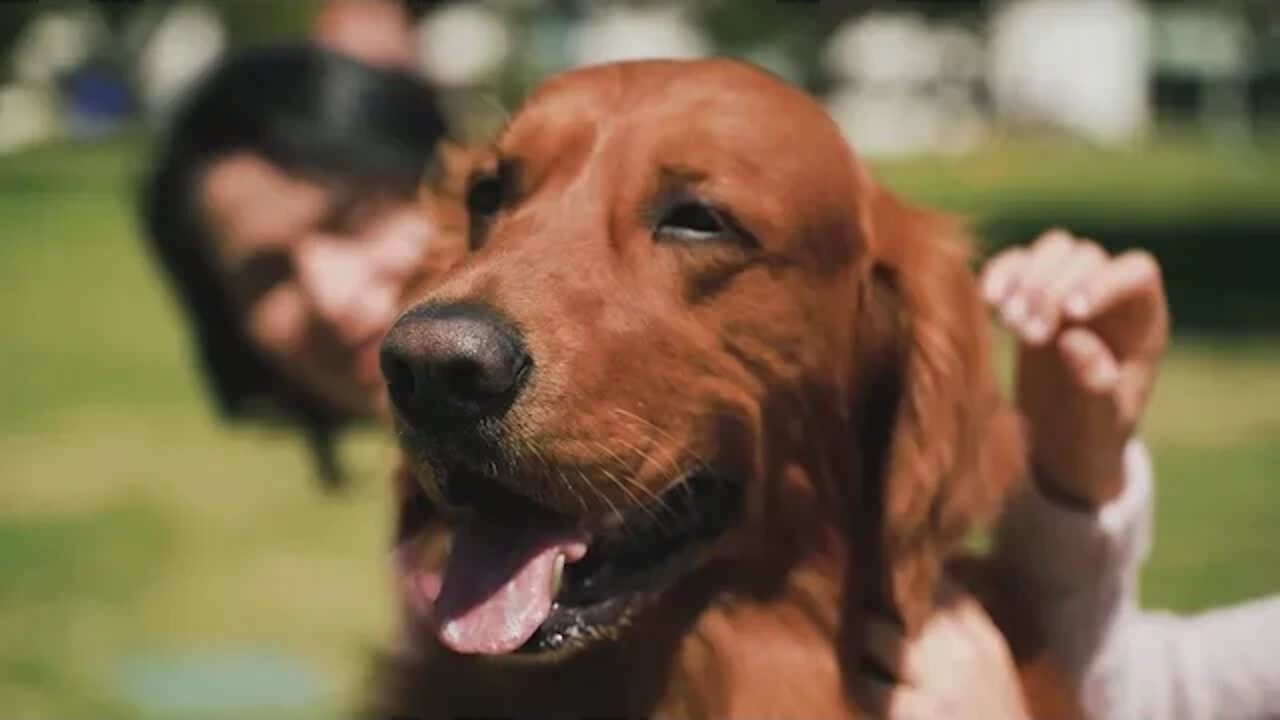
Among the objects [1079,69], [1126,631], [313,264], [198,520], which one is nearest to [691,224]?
[1126,631]

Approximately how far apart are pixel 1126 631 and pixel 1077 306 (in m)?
0.63

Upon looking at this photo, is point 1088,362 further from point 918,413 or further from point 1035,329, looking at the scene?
point 918,413

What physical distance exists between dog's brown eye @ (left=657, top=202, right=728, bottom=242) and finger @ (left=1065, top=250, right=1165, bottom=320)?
0.56 metres

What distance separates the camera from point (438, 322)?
2.16 metres

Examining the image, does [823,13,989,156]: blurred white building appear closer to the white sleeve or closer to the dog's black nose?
the white sleeve

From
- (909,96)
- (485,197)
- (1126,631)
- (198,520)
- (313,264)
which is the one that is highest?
(485,197)

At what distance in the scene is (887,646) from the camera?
2734 millimetres

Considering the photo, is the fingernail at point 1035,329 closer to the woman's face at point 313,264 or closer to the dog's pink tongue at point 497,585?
the dog's pink tongue at point 497,585

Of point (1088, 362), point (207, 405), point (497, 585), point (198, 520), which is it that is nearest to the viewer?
point (497, 585)

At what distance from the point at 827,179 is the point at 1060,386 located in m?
0.52

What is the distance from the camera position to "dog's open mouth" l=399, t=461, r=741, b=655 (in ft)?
7.70

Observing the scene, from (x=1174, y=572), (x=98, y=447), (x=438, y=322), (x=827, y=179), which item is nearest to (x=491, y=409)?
(x=438, y=322)

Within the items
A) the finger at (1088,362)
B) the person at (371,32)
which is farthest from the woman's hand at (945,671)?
the person at (371,32)

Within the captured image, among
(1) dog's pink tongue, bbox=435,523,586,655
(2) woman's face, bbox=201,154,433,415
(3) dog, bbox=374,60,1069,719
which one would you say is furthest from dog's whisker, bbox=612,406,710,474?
(2) woman's face, bbox=201,154,433,415
